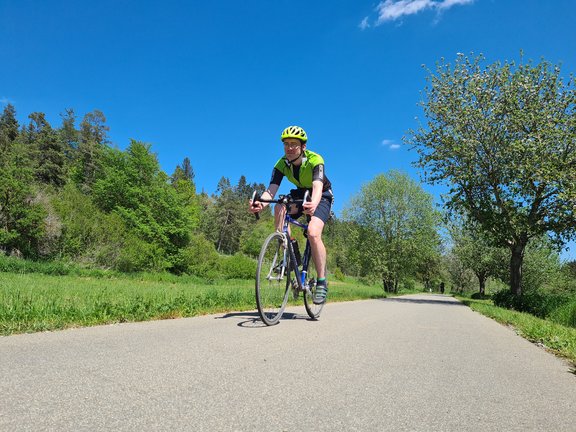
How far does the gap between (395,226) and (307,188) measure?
35184 millimetres

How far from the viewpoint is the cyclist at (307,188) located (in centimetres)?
529

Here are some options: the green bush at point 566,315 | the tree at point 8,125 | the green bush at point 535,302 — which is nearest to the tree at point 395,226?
the green bush at point 535,302

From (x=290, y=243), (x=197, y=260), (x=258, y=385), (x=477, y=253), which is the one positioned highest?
(x=477, y=253)

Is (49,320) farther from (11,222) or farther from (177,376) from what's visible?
(11,222)

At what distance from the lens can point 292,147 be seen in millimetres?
5367

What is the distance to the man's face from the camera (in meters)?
5.34

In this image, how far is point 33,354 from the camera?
8.48 ft

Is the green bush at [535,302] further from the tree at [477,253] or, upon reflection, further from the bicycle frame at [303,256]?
the tree at [477,253]

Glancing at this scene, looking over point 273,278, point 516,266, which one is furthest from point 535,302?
point 273,278

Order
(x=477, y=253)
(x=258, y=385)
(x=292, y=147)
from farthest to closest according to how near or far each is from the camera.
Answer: (x=477, y=253) < (x=292, y=147) < (x=258, y=385)

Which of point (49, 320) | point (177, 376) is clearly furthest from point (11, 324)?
point (177, 376)

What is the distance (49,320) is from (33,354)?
1.28m

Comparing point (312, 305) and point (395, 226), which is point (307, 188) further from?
point (395, 226)

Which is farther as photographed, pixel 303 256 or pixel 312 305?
pixel 312 305
